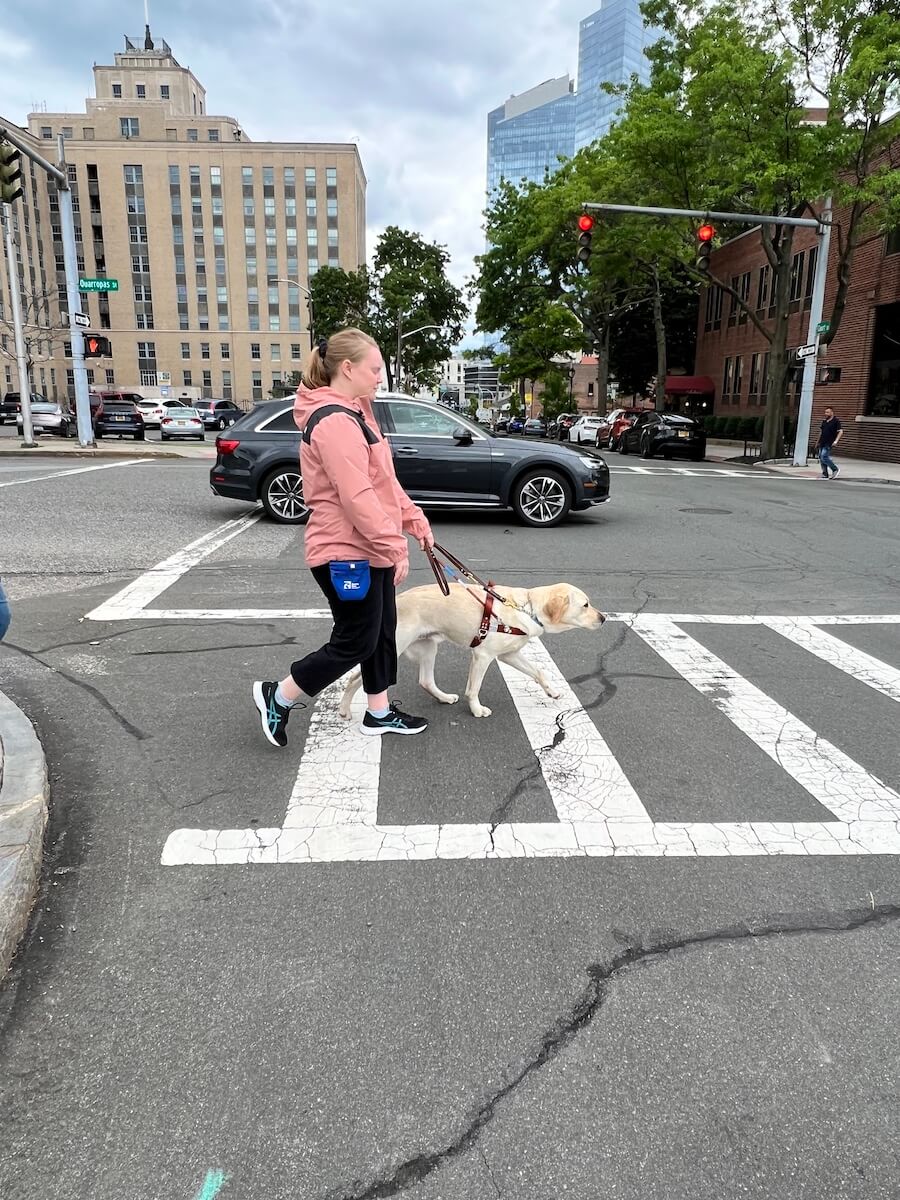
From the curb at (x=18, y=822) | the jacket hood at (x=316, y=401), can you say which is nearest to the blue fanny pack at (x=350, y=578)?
the jacket hood at (x=316, y=401)

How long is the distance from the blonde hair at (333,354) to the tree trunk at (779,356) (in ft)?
88.2

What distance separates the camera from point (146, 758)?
402 centimetres

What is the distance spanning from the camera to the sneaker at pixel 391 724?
432 centimetres

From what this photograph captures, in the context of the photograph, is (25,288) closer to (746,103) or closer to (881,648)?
(746,103)

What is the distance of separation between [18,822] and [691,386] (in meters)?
49.0

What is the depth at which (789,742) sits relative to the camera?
437cm

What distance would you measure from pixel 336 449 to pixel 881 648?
4660mm

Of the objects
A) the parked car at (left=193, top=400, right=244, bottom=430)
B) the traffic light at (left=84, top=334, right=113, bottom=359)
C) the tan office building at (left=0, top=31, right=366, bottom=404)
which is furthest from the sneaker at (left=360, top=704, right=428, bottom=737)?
the tan office building at (left=0, top=31, right=366, bottom=404)

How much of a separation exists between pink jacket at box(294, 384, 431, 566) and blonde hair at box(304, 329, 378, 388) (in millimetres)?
71

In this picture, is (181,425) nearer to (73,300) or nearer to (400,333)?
(73,300)

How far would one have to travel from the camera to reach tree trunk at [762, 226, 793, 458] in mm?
26859

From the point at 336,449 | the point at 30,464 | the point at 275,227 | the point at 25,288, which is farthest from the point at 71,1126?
the point at 275,227

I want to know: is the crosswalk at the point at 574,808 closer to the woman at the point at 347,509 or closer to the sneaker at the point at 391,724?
the sneaker at the point at 391,724

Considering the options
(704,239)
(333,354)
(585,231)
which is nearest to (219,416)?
(585,231)
